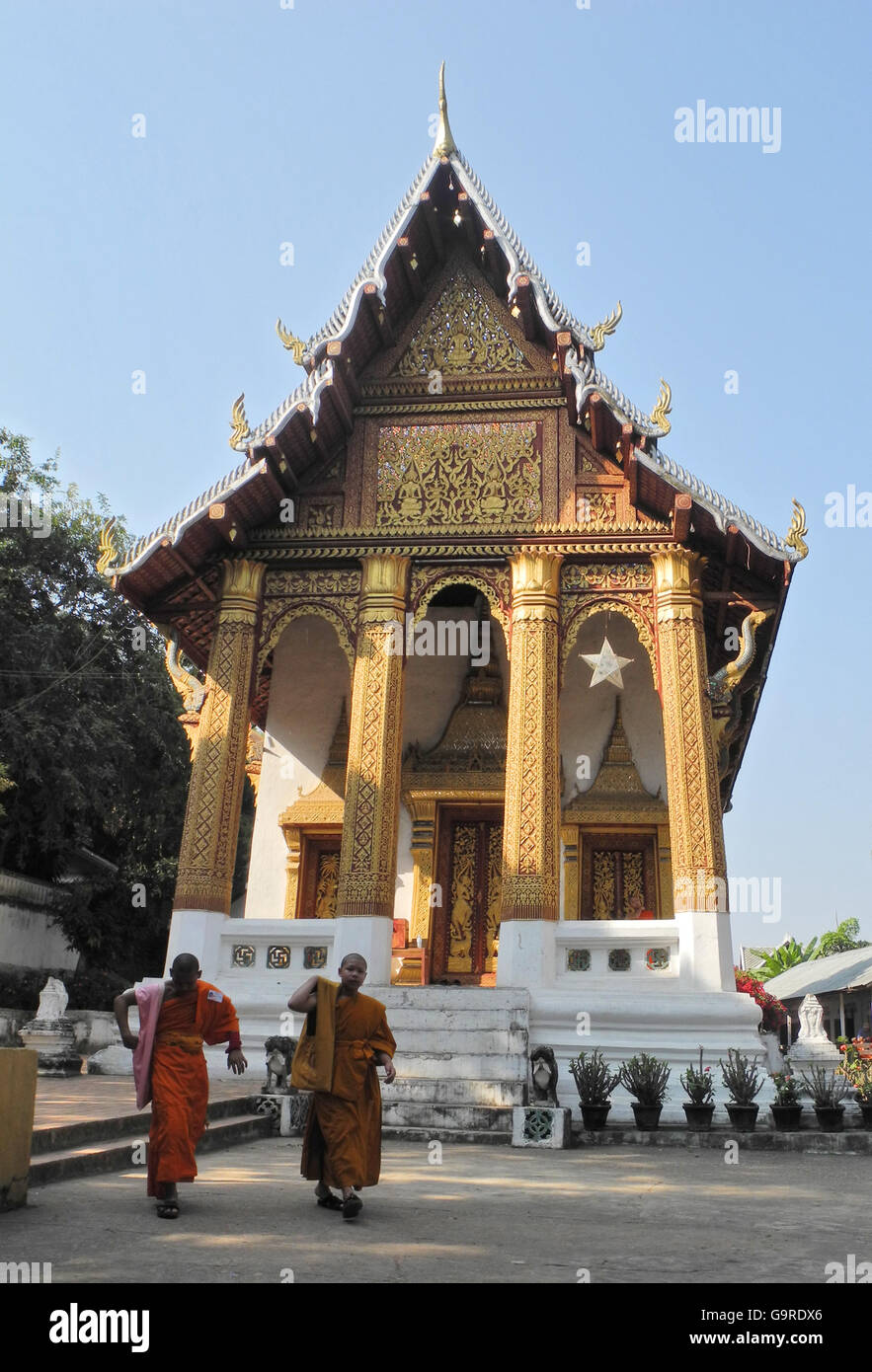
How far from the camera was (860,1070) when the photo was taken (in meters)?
9.28

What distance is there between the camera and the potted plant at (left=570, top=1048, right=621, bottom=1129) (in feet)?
26.3

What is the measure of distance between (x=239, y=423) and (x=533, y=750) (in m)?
4.21

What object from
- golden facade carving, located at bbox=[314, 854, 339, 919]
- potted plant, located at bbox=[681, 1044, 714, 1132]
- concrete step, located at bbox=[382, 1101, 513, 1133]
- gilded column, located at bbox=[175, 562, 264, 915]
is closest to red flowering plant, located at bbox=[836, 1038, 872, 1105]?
potted plant, located at bbox=[681, 1044, 714, 1132]

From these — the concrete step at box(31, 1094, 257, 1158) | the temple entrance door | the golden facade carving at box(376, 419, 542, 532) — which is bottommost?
the concrete step at box(31, 1094, 257, 1158)

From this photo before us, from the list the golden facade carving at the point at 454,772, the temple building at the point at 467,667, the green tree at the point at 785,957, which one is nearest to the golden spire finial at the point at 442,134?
the temple building at the point at 467,667

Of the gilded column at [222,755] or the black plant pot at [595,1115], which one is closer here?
the black plant pot at [595,1115]

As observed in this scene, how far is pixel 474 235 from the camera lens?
12508 millimetres

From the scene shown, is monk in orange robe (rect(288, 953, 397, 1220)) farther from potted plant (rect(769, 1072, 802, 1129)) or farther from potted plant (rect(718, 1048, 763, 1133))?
potted plant (rect(769, 1072, 802, 1129))

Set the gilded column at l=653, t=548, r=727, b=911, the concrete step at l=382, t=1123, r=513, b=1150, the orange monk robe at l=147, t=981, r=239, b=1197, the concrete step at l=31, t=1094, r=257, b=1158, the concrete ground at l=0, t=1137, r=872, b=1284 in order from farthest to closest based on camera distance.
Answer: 1. the gilded column at l=653, t=548, r=727, b=911
2. the concrete step at l=382, t=1123, r=513, b=1150
3. the concrete step at l=31, t=1094, r=257, b=1158
4. the orange monk robe at l=147, t=981, r=239, b=1197
5. the concrete ground at l=0, t=1137, r=872, b=1284

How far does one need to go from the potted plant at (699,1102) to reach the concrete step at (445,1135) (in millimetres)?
1308

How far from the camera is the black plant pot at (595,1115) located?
802cm

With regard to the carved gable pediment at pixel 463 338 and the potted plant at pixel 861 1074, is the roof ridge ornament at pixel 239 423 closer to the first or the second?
the carved gable pediment at pixel 463 338

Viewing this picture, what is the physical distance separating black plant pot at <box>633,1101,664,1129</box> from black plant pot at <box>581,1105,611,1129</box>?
0.23 metres
